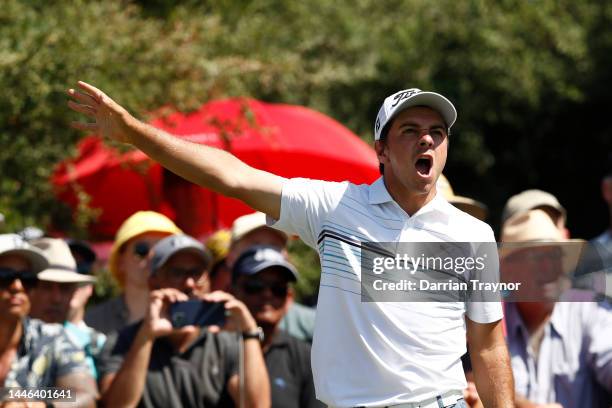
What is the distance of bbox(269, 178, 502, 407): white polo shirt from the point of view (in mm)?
3986

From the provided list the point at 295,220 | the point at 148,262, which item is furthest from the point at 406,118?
the point at 148,262

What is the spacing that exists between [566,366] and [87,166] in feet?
14.7

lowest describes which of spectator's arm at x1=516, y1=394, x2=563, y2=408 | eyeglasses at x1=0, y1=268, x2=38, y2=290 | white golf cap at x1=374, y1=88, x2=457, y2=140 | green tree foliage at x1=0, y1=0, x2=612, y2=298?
spectator's arm at x1=516, y1=394, x2=563, y2=408

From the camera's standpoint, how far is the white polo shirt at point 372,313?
3.99 m

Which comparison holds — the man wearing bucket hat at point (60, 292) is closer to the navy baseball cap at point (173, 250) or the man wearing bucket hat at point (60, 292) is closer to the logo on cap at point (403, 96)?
the navy baseball cap at point (173, 250)

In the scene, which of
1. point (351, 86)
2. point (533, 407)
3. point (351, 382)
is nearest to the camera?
point (351, 382)

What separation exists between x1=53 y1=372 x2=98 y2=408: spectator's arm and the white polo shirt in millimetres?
1702

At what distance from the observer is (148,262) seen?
6.64m

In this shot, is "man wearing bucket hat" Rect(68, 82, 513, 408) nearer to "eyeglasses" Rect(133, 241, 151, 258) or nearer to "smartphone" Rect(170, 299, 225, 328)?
"smartphone" Rect(170, 299, 225, 328)

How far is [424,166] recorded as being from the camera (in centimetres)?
420

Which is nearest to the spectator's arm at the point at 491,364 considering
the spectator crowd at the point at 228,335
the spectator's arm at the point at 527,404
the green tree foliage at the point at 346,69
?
the spectator crowd at the point at 228,335

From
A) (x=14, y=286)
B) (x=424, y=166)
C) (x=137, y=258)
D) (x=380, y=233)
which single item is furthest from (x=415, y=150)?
(x=137, y=258)

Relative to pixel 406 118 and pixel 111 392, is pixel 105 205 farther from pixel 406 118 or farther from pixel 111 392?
pixel 406 118

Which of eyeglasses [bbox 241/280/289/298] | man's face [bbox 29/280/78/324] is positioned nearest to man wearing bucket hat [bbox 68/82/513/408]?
eyeglasses [bbox 241/280/289/298]
